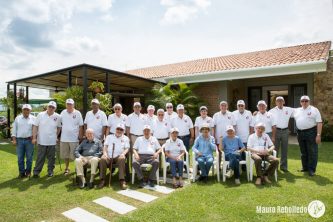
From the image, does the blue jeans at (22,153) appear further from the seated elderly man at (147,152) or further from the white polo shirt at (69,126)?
the seated elderly man at (147,152)

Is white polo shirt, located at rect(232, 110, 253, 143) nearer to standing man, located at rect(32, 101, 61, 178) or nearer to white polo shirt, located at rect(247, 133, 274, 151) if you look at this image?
white polo shirt, located at rect(247, 133, 274, 151)

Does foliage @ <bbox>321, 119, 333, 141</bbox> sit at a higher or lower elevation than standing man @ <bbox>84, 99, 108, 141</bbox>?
lower

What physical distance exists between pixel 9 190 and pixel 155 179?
278 cm

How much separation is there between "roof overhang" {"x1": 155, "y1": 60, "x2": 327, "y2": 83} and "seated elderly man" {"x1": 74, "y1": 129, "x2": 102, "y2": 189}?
21.6 ft

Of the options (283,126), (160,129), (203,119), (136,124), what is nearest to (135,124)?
(136,124)

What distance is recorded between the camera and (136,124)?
641 centimetres

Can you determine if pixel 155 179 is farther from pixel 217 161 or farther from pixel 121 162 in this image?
pixel 217 161

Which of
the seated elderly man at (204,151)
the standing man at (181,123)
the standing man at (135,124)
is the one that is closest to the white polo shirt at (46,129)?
the standing man at (135,124)

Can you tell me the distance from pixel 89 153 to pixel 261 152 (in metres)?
3.52

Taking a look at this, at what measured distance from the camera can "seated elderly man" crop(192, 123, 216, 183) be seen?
5469 millimetres

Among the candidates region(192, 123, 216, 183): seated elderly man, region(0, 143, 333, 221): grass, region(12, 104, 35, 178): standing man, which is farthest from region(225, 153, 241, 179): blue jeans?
region(12, 104, 35, 178): standing man

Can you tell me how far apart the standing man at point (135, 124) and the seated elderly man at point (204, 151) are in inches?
56.2

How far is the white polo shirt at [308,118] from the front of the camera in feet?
18.9

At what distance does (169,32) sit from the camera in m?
10.5
